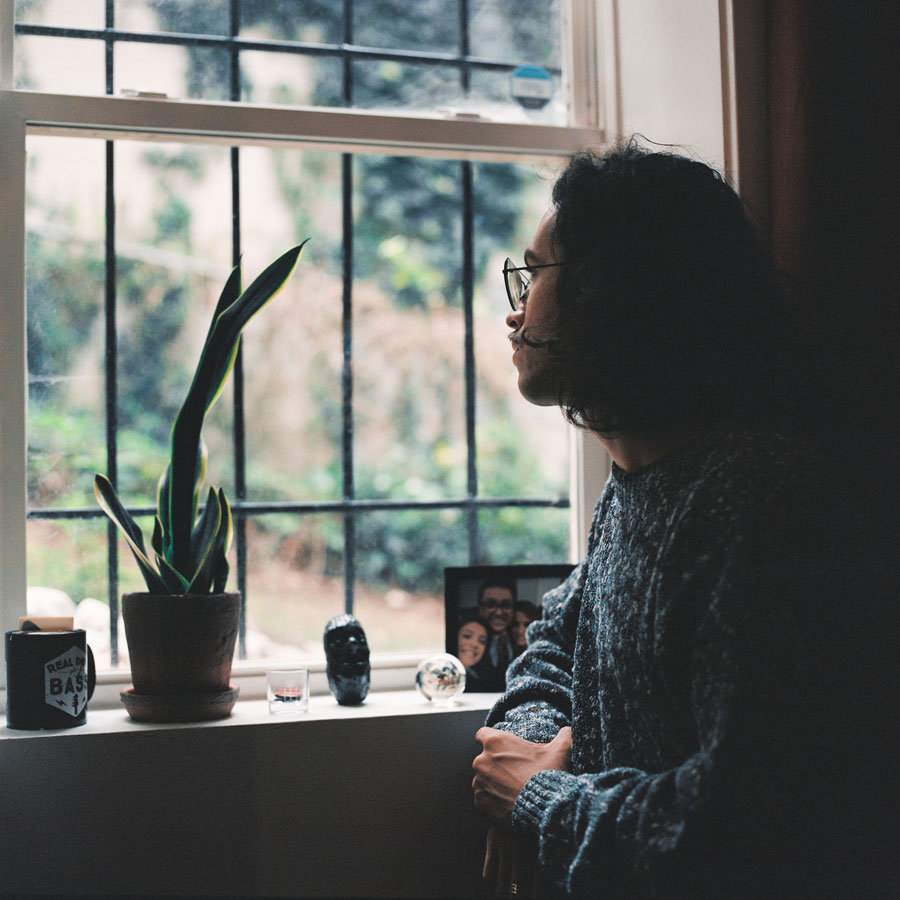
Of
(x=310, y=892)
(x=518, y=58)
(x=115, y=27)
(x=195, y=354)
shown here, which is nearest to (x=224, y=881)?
(x=310, y=892)

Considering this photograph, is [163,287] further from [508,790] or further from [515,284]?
[508,790]

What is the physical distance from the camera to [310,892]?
4.95 ft

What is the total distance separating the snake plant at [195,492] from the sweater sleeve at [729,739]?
0.83m

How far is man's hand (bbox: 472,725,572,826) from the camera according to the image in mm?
1245

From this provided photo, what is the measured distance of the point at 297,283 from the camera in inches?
70.2

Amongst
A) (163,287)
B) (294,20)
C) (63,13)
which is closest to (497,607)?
(163,287)

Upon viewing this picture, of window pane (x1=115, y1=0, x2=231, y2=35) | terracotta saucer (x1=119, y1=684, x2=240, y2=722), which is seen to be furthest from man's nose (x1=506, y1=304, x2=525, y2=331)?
window pane (x1=115, y1=0, x2=231, y2=35)

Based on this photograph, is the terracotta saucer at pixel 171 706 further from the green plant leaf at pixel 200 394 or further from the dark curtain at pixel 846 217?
the dark curtain at pixel 846 217

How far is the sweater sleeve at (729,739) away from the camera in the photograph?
0.88 m

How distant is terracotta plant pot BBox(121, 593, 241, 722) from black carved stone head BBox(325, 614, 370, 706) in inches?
7.8

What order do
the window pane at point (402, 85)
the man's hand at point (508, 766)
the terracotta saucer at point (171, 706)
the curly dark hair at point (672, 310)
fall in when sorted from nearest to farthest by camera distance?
the curly dark hair at point (672, 310)
the man's hand at point (508, 766)
the terracotta saucer at point (171, 706)
the window pane at point (402, 85)

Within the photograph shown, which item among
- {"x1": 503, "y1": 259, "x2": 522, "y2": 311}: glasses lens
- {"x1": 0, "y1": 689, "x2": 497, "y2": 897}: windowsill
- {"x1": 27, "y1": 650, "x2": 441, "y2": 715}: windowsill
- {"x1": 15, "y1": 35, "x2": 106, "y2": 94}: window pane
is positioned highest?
{"x1": 15, "y1": 35, "x2": 106, "y2": 94}: window pane

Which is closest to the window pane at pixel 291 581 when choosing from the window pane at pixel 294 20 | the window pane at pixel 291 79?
the window pane at pixel 291 79

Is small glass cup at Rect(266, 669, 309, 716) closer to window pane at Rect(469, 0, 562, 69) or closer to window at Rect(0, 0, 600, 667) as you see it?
window at Rect(0, 0, 600, 667)
